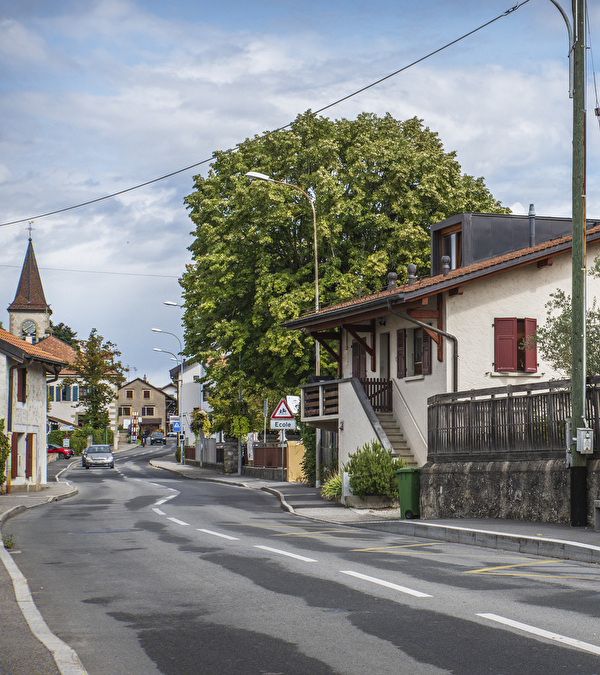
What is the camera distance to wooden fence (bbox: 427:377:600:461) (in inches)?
670

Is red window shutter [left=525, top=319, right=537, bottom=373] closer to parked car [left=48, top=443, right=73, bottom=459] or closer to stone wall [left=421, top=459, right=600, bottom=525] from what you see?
stone wall [left=421, top=459, right=600, bottom=525]

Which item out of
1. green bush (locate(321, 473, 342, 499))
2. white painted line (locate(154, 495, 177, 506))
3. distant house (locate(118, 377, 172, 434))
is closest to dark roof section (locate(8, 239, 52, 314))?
distant house (locate(118, 377, 172, 434))

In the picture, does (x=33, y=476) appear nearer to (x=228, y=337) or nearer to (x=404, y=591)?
(x=228, y=337)

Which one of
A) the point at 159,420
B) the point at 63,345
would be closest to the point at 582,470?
the point at 63,345

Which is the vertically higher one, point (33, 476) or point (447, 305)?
point (447, 305)

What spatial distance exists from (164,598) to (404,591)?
7.64 ft

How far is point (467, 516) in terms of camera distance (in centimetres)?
1905

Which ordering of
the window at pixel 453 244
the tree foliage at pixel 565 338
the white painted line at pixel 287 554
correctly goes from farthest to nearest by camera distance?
the window at pixel 453 244 < the tree foliage at pixel 565 338 < the white painted line at pixel 287 554

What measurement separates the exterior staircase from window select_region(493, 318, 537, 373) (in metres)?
3.43

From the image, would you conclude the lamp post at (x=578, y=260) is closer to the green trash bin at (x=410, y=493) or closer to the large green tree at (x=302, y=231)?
the green trash bin at (x=410, y=493)

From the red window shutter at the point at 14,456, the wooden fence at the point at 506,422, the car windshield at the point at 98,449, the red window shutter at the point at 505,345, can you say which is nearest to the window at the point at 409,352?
the red window shutter at the point at 505,345

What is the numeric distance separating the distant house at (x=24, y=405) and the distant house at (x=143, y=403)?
118191mm

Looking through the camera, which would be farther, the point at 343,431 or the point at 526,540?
the point at 343,431

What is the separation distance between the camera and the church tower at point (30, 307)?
125000mm
